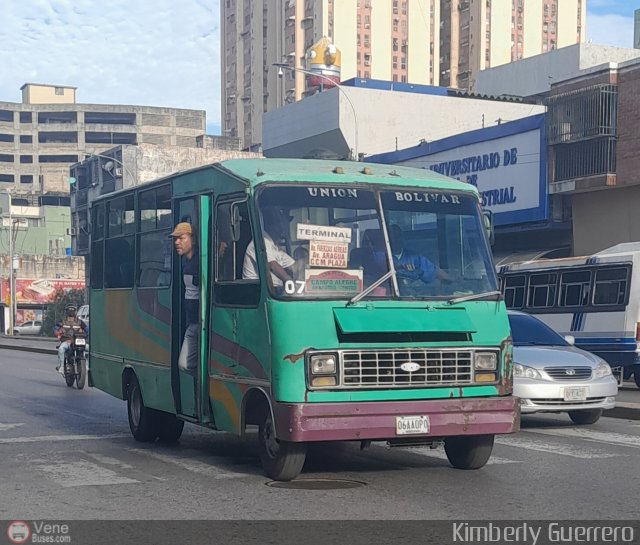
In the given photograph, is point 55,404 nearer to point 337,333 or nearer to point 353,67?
point 337,333

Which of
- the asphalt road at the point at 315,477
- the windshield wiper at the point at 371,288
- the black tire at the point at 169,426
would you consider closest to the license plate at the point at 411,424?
the asphalt road at the point at 315,477

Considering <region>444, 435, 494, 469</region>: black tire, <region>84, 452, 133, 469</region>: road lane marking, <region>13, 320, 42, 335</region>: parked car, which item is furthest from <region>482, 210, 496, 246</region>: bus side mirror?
<region>13, 320, 42, 335</region>: parked car

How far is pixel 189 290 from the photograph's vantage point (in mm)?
10773

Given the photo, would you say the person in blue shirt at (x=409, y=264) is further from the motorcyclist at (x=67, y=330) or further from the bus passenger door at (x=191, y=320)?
the motorcyclist at (x=67, y=330)

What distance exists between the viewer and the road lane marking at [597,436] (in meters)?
12.3

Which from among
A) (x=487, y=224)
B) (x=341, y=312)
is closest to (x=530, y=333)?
(x=487, y=224)

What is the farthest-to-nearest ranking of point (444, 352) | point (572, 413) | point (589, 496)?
point (572, 413), point (444, 352), point (589, 496)

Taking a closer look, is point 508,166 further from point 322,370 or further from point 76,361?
point 322,370

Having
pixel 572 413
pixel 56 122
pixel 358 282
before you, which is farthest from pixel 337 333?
pixel 56 122

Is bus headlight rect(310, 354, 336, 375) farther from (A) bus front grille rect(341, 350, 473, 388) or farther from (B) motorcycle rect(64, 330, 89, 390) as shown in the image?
(B) motorcycle rect(64, 330, 89, 390)

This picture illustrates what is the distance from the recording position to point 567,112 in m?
35.8

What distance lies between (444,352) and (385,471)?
1.49 metres

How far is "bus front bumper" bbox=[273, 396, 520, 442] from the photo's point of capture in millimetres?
8742

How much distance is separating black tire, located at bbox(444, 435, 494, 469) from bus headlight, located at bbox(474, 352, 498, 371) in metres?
0.79
